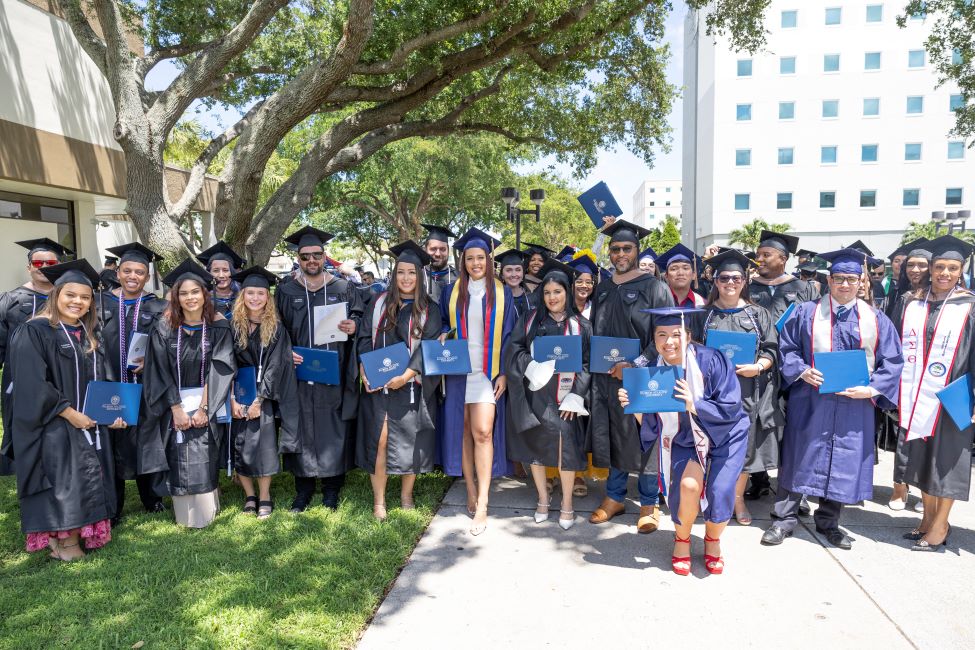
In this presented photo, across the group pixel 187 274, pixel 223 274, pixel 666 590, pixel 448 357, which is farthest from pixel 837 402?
pixel 223 274

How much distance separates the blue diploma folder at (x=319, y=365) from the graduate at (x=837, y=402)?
3456 millimetres

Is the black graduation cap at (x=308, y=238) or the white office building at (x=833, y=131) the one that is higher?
the white office building at (x=833, y=131)

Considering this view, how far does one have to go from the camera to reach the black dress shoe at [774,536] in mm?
4383

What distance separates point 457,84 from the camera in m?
12.2

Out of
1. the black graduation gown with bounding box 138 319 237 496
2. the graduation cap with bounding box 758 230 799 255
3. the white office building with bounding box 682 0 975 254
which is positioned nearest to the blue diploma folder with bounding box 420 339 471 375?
the black graduation gown with bounding box 138 319 237 496

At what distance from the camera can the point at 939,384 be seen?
14.0 ft

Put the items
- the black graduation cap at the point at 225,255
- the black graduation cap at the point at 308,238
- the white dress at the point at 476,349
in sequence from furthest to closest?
1. the black graduation cap at the point at 225,255
2. the black graduation cap at the point at 308,238
3. the white dress at the point at 476,349

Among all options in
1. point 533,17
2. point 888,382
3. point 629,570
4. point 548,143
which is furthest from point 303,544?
point 548,143

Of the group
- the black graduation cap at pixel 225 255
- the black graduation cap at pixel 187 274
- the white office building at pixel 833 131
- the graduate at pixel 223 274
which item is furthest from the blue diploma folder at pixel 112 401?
the white office building at pixel 833 131

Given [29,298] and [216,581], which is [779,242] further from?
[29,298]

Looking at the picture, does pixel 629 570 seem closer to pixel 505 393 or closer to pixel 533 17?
pixel 505 393

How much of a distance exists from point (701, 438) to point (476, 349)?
1.85m

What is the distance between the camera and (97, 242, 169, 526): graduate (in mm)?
4871

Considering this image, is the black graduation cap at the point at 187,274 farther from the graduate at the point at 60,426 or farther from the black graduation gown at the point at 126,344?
the graduate at the point at 60,426
